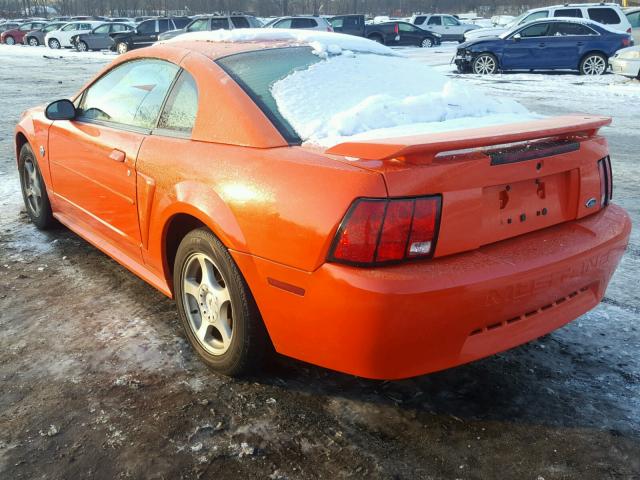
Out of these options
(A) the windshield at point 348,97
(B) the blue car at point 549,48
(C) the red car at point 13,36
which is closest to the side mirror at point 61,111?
(A) the windshield at point 348,97

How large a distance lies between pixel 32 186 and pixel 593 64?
1566 cm

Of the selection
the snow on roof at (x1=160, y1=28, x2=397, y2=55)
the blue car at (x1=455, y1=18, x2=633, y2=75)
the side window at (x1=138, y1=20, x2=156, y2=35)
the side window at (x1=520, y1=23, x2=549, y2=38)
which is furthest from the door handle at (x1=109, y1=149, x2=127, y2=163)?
the side window at (x1=138, y1=20, x2=156, y2=35)

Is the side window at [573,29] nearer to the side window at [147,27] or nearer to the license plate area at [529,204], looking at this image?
the license plate area at [529,204]

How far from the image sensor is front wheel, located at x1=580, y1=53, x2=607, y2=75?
16141 millimetres

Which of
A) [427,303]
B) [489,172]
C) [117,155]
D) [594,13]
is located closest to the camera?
[427,303]

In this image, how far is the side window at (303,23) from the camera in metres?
26.4

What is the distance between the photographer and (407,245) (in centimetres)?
211

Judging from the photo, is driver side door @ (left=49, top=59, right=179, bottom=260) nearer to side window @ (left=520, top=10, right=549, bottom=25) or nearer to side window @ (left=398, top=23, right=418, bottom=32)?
side window @ (left=520, top=10, right=549, bottom=25)

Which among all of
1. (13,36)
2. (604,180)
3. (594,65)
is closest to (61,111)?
(604,180)

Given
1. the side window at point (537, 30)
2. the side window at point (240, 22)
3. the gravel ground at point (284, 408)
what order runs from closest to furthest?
1. the gravel ground at point (284, 408)
2. the side window at point (537, 30)
3. the side window at point (240, 22)

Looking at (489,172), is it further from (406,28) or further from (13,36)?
(13,36)

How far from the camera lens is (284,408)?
2549mm

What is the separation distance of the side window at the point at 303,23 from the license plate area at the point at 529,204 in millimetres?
25577

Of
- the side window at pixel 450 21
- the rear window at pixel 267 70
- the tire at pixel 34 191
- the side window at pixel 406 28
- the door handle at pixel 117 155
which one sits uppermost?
the side window at pixel 450 21
